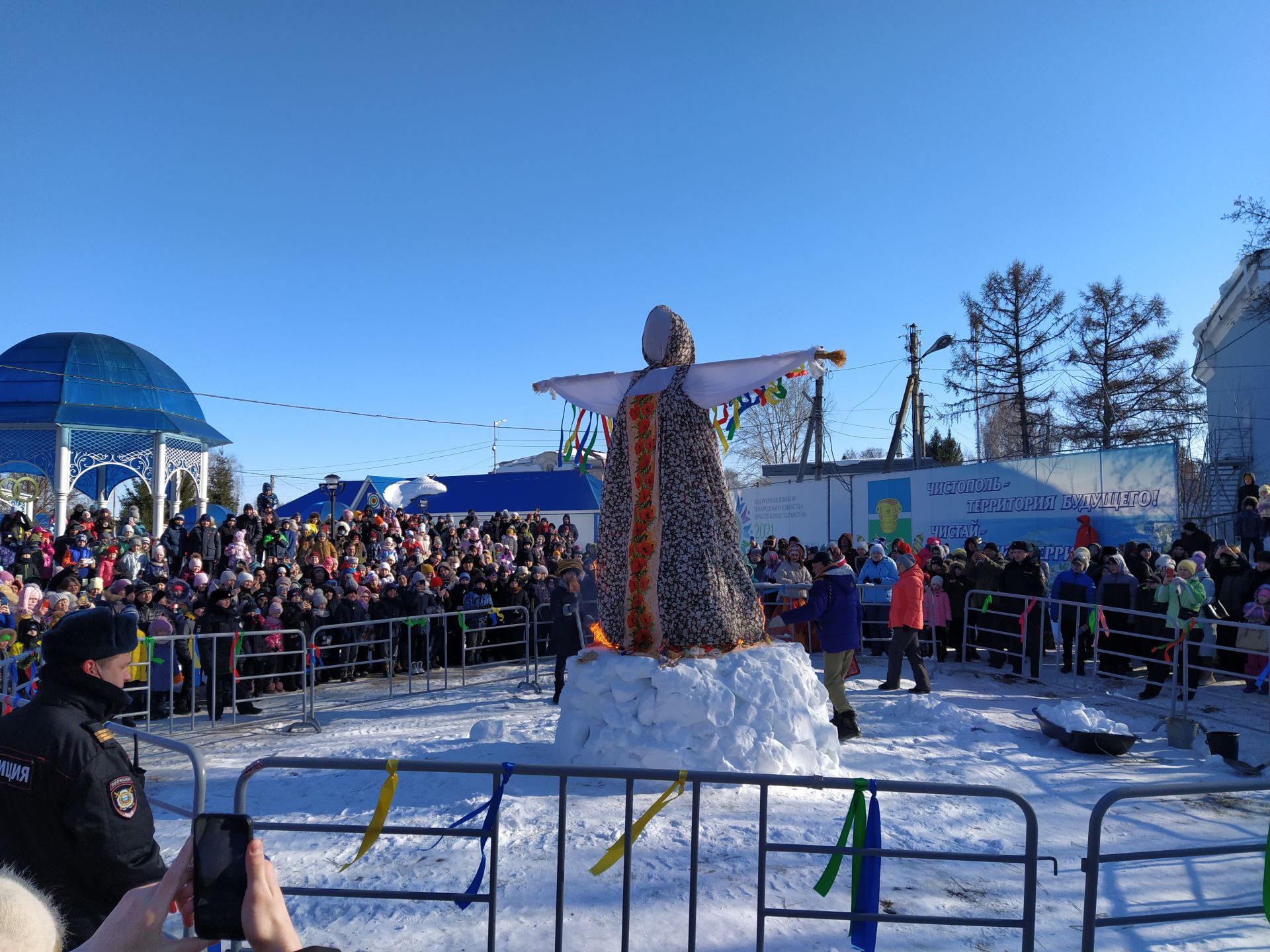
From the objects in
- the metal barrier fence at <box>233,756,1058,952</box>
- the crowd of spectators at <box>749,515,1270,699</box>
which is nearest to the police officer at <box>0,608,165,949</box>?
the metal barrier fence at <box>233,756,1058,952</box>

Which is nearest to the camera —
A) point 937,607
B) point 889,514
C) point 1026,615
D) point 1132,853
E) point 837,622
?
point 1132,853

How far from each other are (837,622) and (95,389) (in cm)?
1807

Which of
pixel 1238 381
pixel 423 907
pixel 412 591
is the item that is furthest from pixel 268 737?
pixel 1238 381

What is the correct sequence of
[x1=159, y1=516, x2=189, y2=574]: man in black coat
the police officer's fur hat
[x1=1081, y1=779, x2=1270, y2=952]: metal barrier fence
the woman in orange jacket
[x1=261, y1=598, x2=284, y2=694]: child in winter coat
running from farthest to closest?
[x1=159, y1=516, x2=189, y2=574]: man in black coat < [x1=261, y1=598, x2=284, y2=694]: child in winter coat < the woman in orange jacket < [x1=1081, y1=779, x2=1270, y2=952]: metal barrier fence < the police officer's fur hat

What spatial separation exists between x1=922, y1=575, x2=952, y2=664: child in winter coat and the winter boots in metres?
4.99

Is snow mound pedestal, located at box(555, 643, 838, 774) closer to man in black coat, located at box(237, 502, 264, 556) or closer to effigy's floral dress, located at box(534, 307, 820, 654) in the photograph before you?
effigy's floral dress, located at box(534, 307, 820, 654)

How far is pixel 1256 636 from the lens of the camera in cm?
973

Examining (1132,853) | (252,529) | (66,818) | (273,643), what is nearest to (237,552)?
(252,529)

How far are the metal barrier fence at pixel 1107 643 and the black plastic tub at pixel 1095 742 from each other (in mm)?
1589


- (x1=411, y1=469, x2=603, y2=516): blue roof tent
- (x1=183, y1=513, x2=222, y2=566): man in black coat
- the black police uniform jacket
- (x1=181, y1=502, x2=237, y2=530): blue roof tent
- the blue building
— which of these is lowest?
the black police uniform jacket

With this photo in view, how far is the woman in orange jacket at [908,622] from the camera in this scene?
386 inches

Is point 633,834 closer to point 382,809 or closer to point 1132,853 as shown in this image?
point 382,809

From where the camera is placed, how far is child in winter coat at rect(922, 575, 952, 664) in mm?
12383

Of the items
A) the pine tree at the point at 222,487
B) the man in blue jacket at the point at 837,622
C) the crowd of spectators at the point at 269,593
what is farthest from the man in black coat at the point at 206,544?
the pine tree at the point at 222,487
